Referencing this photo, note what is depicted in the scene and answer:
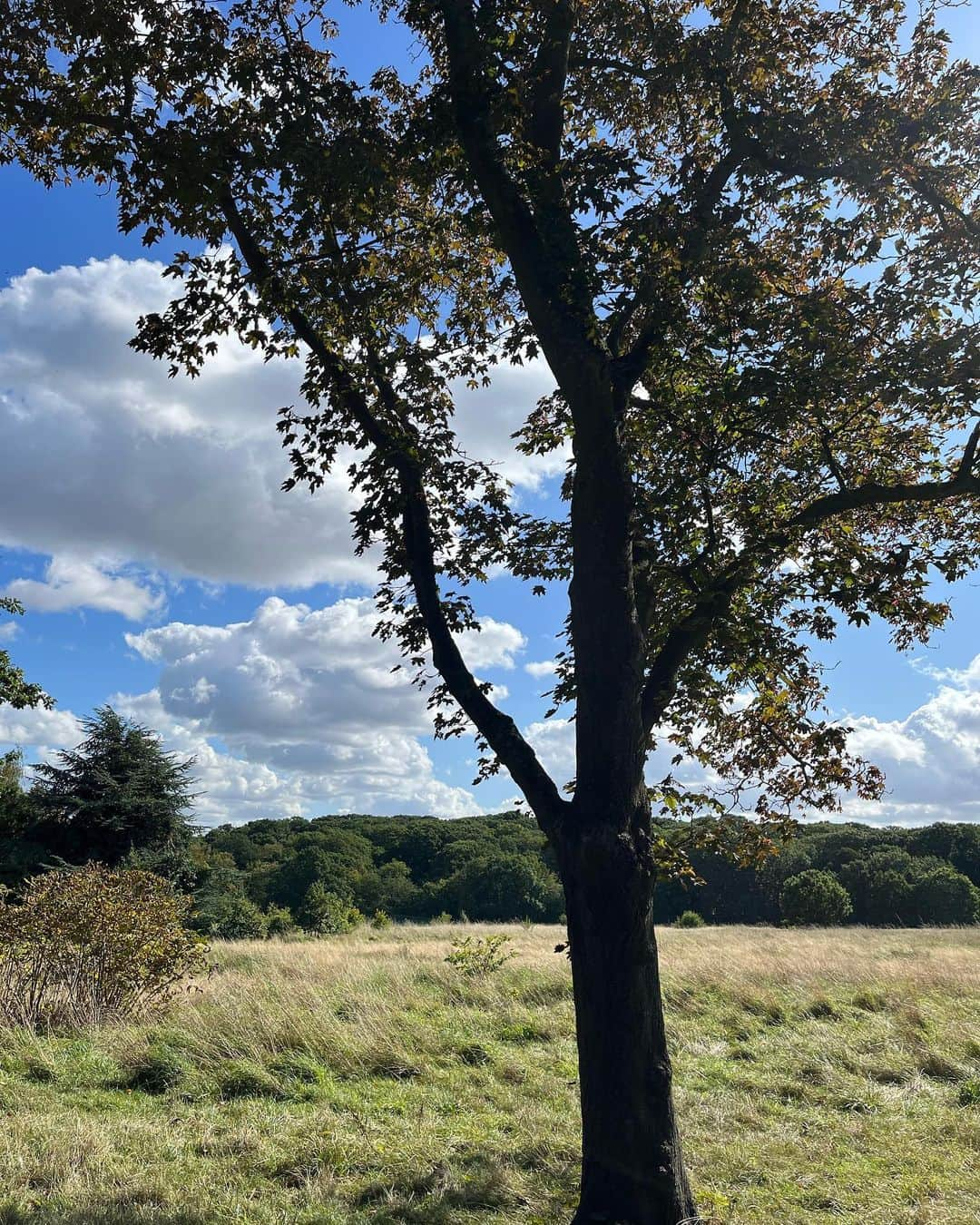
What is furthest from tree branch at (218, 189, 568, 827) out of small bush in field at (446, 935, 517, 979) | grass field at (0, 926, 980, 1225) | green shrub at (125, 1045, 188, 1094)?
small bush in field at (446, 935, 517, 979)

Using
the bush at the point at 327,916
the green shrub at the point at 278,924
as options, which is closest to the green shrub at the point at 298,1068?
the bush at the point at 327,916

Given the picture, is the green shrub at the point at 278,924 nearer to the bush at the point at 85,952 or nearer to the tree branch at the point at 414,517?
the bush at the point at 85,952

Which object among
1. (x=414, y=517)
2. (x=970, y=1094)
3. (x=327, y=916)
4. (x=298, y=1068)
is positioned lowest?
(x=327, y=916)

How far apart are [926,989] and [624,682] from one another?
1224 centimetres

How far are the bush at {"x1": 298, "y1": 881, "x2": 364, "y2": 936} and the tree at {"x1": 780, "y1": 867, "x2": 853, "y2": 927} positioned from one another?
2245cm

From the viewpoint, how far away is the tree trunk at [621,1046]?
489cm

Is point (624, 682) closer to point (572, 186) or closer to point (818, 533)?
point (818, 533)

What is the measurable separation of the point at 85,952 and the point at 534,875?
53.3m

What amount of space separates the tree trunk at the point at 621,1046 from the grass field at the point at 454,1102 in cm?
69

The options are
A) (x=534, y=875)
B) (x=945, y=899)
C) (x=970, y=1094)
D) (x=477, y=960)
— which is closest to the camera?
(x=970, y=1094)

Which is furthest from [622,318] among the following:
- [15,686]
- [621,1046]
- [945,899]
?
[945,899]

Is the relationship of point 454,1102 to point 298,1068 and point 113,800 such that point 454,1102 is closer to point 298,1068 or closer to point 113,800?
point 298,1068

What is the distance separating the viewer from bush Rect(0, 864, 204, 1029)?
10703mm

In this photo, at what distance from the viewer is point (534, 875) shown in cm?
6147
